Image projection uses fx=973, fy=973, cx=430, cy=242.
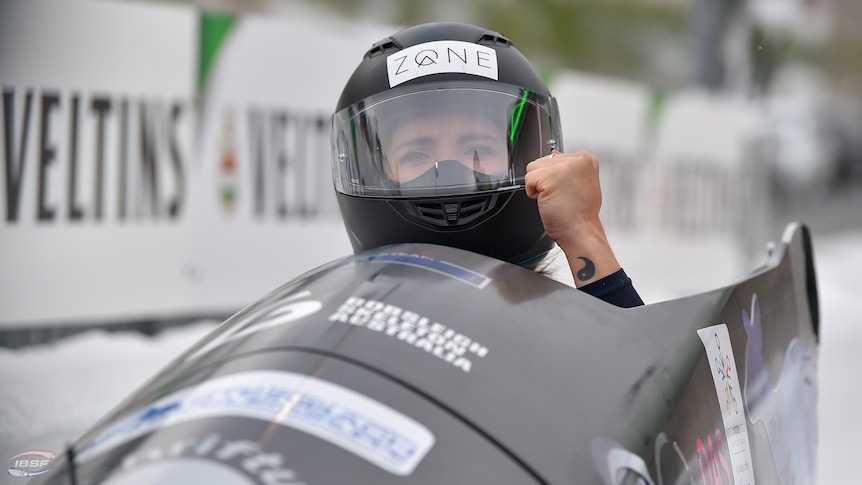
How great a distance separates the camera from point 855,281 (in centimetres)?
899

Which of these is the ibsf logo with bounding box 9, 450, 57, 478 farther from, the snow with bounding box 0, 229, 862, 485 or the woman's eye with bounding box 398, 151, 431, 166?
the snow with bounding box 0, 229, 862, 485

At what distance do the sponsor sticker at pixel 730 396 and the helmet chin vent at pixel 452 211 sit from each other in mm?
574

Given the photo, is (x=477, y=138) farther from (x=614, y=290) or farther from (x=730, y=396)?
(x=730, y=396)

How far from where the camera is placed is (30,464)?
1.52 metres

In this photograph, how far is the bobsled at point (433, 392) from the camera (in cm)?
110

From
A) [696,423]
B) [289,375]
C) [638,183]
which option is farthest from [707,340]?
[638,183]

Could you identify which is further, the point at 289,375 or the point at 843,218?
the point at 843,218

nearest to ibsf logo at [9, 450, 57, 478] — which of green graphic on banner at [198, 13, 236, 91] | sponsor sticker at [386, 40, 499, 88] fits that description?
sponsor sticker at [386, 40, 499, 88]

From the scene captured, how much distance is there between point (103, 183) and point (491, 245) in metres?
2.21

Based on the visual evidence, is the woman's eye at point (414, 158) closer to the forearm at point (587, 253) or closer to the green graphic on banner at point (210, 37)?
the forearm at point (587, 253)

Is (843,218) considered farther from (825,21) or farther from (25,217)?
(25,217)

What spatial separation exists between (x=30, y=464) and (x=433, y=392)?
2.37 ft

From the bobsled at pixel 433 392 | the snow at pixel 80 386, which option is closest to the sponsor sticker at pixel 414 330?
the bobsled at pixel 433 392

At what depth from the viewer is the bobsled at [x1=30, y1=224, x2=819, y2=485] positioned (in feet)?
3.61
